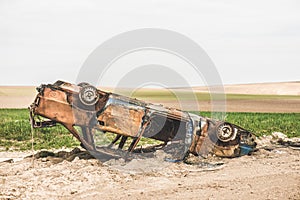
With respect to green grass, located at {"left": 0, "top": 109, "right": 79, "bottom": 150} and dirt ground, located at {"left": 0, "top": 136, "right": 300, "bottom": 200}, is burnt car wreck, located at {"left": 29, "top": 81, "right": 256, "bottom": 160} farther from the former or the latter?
green grass, located at {"left": 0, "top": 109, "right": 79, "bottom": 150}

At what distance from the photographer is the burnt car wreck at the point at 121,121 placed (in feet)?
31.7

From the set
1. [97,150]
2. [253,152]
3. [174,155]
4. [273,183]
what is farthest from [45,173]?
[253,152]

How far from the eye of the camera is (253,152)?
39.3ft

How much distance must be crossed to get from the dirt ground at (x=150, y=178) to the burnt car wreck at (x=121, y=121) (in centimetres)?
47

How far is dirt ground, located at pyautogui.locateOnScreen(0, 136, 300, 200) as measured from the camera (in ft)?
25.9

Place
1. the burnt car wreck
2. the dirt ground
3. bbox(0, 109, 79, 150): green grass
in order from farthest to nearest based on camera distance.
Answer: bbox(0, 109, 79, 150): green grass, the burnt car wreck, the dirt ground

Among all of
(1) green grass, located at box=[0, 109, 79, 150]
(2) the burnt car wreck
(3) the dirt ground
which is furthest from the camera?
(1) green grass, located at box=[0, 109, 79, 150]

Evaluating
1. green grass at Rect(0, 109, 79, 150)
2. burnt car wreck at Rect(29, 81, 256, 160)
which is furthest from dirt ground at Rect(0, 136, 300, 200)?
green grass at Rect(0, 109, 79, 150)

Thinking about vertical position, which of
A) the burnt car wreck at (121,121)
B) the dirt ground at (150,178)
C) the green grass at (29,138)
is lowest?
the green grass at (29,138)

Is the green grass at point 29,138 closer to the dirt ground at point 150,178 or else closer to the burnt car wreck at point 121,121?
the dirt ground at point 150,178

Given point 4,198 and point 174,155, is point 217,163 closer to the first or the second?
point 174,155

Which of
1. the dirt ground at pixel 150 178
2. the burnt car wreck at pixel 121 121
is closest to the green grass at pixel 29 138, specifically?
the dirt ground at pixel 150 178

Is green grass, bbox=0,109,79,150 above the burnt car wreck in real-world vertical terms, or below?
below

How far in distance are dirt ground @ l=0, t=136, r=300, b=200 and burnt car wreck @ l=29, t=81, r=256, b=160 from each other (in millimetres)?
466
